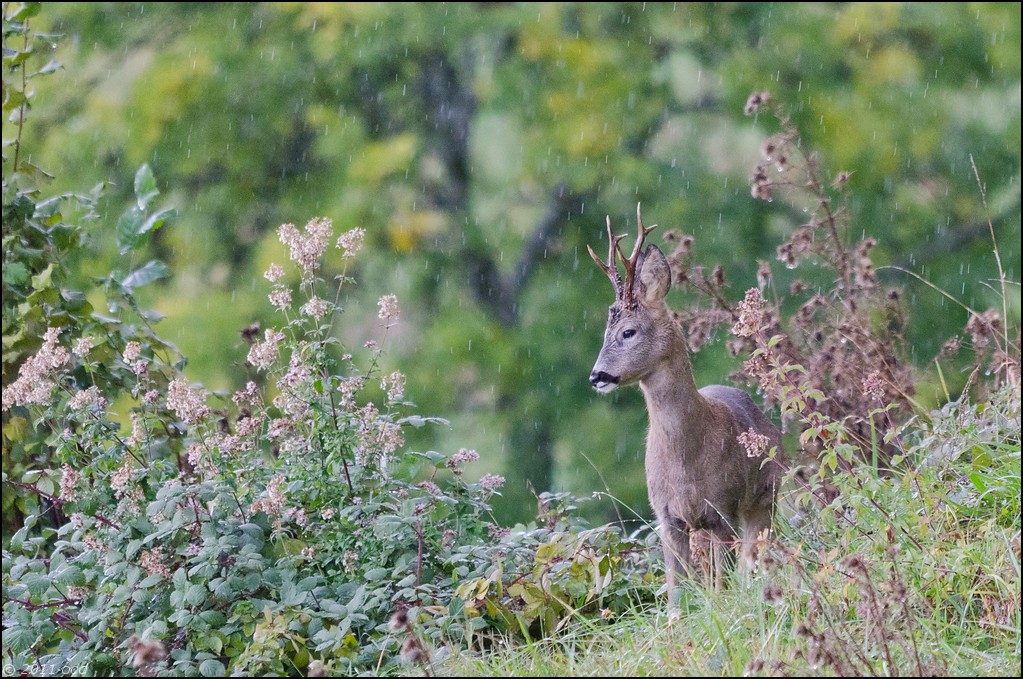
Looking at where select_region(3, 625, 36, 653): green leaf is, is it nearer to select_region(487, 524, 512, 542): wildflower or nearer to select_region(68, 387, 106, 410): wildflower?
select_region(68, 387, 106, 410): wildflower

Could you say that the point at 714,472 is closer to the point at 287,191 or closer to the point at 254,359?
the point at 254,359

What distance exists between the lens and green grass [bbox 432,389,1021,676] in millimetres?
3504

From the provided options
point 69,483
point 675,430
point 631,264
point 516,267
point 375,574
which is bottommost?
point 375,574

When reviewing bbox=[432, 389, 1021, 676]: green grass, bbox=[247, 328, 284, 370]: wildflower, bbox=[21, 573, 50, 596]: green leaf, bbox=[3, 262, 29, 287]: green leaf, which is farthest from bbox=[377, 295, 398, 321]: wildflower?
bbox=[3, 262, 29, 287]: green leaf

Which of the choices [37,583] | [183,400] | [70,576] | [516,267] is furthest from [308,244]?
[516,267]

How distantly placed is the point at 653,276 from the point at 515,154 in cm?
581

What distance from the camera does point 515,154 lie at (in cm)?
1117

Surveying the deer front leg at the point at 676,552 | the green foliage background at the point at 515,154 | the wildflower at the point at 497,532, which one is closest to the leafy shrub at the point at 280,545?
the deer front leg at the point at 676,552

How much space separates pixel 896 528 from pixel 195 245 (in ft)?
27.7

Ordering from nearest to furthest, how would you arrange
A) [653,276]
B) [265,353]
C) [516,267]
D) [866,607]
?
[866,607], [265,353], [653,276], [516,267]

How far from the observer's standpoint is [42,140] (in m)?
11.6

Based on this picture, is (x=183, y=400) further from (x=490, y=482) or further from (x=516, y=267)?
(x=516, y=267)

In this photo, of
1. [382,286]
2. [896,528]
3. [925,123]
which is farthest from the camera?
[382,286]

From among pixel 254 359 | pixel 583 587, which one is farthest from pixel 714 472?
pixel 254 359
